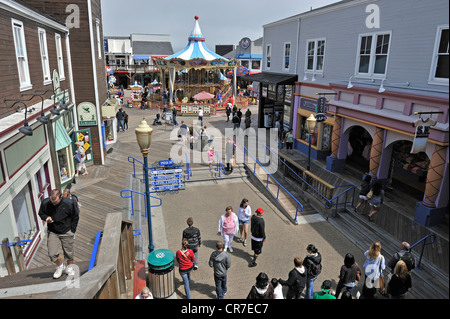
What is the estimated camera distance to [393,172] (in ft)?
44.6

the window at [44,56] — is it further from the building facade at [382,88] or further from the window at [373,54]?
the window at [373,54]

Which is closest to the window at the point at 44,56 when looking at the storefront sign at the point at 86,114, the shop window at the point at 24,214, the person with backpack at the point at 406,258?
the storefront sign at the point at 86,114

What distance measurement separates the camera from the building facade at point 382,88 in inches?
370

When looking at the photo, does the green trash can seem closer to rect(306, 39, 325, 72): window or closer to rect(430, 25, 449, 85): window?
rect(430, 25, 449, 85): window

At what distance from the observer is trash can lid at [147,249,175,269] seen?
6688mm

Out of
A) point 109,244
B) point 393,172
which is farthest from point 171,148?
point 109,244

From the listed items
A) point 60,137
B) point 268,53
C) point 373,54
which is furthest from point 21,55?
point 268,53

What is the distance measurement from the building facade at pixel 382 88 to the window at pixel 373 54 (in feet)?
0.13

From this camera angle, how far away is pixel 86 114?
14945mm

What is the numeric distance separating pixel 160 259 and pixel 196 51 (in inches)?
1178

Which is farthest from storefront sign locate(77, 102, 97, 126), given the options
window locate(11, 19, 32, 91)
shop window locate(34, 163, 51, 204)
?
window locate(11, 19, 32, 91)

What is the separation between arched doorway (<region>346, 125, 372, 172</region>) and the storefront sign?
12515mm

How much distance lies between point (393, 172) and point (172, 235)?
32.5 feet

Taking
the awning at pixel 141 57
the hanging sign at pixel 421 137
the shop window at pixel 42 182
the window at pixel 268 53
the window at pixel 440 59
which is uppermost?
the awning at pixel 141 57
